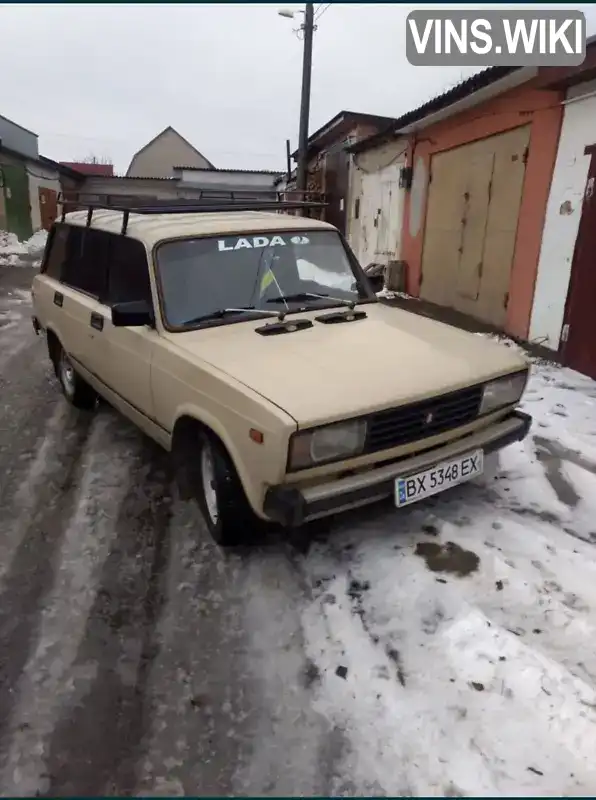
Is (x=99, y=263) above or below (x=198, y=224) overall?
below

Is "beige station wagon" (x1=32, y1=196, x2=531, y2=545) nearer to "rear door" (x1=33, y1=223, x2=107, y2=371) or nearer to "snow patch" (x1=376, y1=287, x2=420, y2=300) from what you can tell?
"rear door" (x1=33, y1=223, x2=107, y2=371)

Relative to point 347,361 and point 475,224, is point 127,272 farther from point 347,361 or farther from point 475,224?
point 475,224

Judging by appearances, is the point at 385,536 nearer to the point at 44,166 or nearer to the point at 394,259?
the point at 394,259

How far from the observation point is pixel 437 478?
3139 millimetres

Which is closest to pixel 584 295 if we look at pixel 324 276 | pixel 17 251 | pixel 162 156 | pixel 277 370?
pixel 324 276

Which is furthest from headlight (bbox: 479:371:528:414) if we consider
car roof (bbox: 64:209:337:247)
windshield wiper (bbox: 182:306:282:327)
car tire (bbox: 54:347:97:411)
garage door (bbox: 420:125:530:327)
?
garage door (bbox: 420:125:530:327)

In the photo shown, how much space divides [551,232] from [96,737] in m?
7.13

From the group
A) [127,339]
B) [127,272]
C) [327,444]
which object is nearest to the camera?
[327,444]

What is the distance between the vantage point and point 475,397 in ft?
10.8

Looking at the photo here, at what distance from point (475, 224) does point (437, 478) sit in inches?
286

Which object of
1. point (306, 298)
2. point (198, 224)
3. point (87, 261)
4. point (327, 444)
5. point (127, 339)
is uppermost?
point (198, 224)

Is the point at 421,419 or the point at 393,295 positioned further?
the point at 393,295

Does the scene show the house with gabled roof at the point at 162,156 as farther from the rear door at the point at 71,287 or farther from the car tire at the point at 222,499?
the car tire at the point at 222,499

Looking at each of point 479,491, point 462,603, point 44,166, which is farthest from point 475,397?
point 44,166
